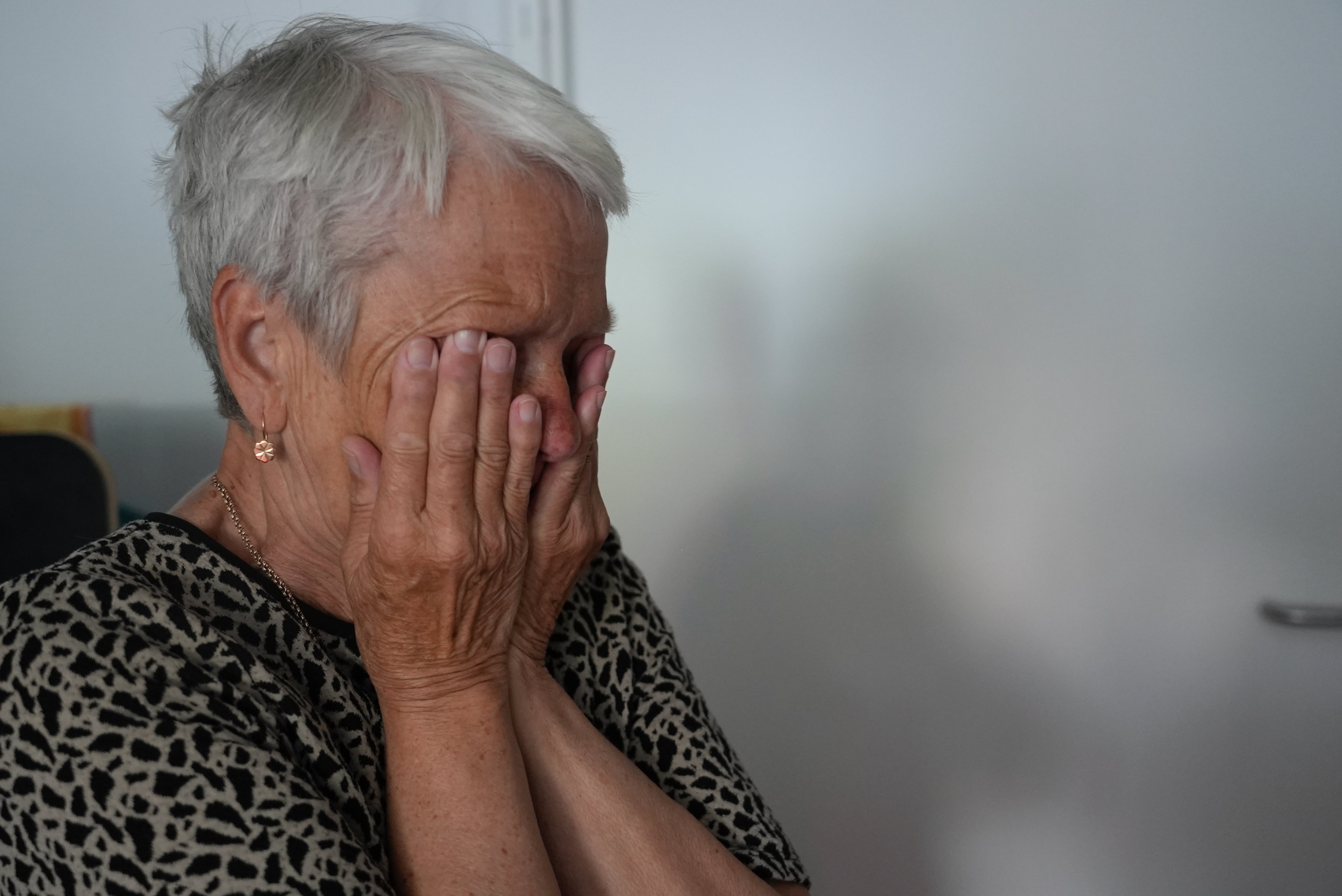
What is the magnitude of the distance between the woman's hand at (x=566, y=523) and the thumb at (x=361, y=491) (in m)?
0.16

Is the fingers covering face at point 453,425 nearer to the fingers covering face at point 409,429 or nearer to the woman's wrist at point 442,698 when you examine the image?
the fingers covering face at point 409,429

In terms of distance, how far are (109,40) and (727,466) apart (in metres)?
1.33

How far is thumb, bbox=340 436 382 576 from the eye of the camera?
832 mm

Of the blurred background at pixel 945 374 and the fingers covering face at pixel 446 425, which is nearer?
the fingers covering face at pixel 446 425

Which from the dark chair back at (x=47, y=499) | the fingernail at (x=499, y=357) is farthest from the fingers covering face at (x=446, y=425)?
the dark chair back at (x=47, y=499)

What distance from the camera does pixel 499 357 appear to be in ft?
2.68

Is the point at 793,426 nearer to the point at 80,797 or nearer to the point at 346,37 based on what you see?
the point at 346,37

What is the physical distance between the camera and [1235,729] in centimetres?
184

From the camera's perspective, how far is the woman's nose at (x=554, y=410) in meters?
0.89

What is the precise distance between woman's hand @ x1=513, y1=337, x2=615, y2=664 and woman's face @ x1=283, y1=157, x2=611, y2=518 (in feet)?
0.08

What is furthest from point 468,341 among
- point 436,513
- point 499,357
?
point 436,513

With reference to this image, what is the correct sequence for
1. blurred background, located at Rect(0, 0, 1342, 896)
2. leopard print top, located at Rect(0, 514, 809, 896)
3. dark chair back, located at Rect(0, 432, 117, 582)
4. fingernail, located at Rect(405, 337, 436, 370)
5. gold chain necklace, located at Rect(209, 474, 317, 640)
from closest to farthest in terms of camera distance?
leopard print top, located at Rect(0, 514, 809, 896) → fingernail, located at Rect(405, 337, 436, 370) → gold chain necklace, located at Rect(209, 474, 317, 640) → dark chair back, located at Rect(0, 432, 117, 582) → blurred background, located at Rect(0, 0, 1342, 896)

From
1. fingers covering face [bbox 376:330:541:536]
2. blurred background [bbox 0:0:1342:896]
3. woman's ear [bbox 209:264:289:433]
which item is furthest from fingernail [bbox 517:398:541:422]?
blurred background [bbox 0:0:1342:896]

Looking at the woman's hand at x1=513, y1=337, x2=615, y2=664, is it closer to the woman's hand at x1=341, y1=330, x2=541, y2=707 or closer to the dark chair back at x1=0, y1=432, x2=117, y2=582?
the woman's hand at x1=341, y1=330, x2=541, y2=707
